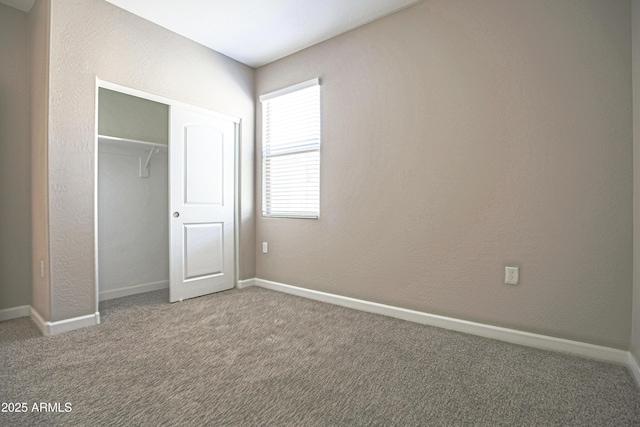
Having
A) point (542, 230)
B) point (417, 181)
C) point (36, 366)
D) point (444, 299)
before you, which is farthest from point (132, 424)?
point (542, 230)

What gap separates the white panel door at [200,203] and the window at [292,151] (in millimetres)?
410

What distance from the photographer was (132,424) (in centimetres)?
131

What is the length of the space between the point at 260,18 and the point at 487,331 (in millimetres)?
3121

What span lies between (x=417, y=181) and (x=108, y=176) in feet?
10.1

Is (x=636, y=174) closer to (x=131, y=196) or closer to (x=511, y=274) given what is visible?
(x=511, y=274)

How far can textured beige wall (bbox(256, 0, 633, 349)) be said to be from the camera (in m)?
1.90

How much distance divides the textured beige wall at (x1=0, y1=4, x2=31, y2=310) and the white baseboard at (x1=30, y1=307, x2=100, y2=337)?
41 centimetres

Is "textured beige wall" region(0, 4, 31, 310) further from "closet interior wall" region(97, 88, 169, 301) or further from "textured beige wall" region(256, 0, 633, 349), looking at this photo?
"textured beige wall" region(256, 0, 633, 349)

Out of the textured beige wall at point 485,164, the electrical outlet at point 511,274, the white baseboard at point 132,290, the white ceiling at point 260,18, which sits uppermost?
the white ceiling at point 260,18

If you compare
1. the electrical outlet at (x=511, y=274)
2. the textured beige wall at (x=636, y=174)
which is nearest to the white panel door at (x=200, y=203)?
the electrical outlet at (x=511, y=274)

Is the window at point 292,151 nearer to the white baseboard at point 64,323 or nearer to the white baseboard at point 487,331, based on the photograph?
the white baseboard at point 487,331

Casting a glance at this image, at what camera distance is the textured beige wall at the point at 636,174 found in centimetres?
172

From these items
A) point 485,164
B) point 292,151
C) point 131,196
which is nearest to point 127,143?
point 131,196

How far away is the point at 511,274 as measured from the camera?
7.13ft
